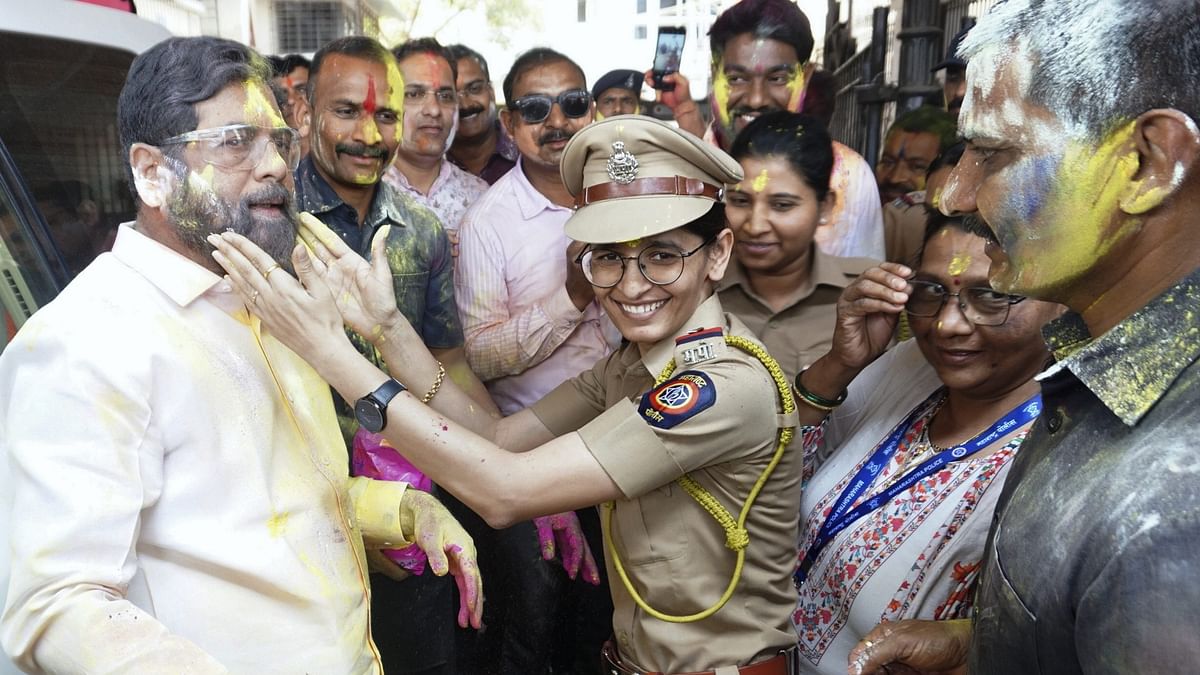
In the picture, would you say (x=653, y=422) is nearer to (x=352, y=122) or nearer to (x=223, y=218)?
(x=223, y=218)

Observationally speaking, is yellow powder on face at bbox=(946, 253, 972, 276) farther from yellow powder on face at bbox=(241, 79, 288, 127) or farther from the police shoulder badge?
yellow powder on face at bbox=(241, 79, 288, 127)

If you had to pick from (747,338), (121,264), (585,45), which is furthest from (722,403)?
(585,45)

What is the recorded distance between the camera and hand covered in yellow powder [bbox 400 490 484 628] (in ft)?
6.27

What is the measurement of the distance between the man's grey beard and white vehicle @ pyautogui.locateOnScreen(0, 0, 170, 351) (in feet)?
1.73

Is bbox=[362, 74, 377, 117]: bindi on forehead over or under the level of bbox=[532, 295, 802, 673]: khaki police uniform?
over

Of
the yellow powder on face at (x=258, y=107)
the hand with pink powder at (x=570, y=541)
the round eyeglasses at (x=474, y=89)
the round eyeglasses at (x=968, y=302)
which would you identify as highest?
the yellow powder on face at (x=258, y=107)

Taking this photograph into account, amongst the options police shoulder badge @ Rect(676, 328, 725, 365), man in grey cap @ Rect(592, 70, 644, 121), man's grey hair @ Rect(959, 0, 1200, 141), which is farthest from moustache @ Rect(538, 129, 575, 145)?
man's grey hair @ Rect(959, 0, 1200, 141)

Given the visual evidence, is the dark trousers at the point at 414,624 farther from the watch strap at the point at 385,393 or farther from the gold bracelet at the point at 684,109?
the gold bracelet at the point at 684,109

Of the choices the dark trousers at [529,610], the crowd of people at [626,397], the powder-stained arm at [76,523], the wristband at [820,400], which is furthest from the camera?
the dark trousers at [529,610]

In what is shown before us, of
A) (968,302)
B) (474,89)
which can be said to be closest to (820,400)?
(968,302)

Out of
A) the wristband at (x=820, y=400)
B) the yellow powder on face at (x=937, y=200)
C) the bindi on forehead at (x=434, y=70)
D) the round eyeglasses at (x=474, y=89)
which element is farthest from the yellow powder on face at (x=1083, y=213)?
the round eyeglasses at (x=474, y=89)

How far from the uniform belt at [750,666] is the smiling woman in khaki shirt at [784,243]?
96 centimetres

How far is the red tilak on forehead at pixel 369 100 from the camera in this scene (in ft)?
10.00

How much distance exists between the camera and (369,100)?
306 centimetres
